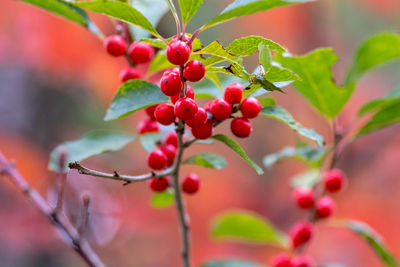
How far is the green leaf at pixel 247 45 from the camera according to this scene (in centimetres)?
60

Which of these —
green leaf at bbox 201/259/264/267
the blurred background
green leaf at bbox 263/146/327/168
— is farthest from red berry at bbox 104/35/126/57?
the blurred background

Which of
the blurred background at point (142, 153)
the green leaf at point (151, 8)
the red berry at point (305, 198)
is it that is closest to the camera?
the green leaf at point (151, 8)

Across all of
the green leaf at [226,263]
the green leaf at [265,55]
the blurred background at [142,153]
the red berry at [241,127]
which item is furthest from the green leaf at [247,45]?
the blurred background at [142,153]

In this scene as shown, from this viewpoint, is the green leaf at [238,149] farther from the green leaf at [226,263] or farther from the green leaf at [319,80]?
the green leaf at [226,263]

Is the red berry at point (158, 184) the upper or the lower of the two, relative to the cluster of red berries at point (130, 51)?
lower

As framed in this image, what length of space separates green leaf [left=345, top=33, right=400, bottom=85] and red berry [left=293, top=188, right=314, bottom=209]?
339 mm

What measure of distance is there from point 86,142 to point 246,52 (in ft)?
1.46

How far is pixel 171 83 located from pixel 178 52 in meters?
0.05

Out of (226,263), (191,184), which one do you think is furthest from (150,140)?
(226,263)

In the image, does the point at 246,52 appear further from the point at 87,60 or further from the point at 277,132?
the point at 277,132

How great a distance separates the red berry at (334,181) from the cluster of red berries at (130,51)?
59cm

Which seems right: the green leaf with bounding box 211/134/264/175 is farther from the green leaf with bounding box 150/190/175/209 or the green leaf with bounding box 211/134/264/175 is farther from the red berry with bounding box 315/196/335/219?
the red berry with bounding box 315/196/335/219

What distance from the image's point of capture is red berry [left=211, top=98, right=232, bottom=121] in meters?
0.66

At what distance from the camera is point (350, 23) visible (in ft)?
14.0
